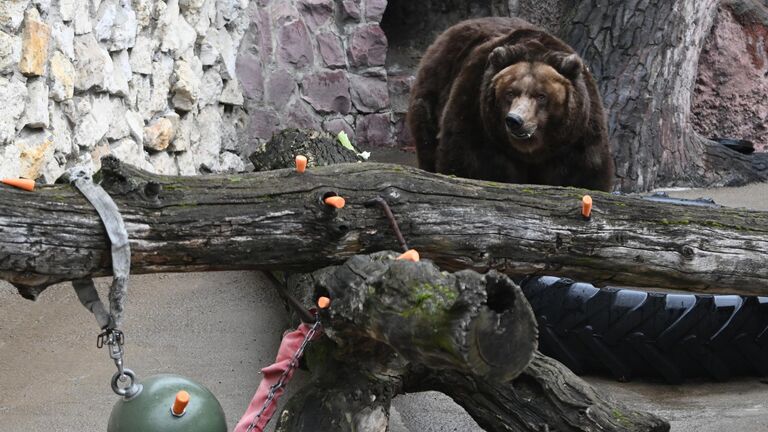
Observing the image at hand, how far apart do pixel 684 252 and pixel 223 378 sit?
6.06 feet

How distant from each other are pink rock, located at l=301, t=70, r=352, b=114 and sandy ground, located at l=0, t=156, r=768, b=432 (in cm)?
370

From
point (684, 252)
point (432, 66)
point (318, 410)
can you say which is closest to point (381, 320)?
point (318, 410)

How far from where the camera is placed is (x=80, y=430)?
3.43 metres

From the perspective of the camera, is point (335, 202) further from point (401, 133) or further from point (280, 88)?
point (401, 133)

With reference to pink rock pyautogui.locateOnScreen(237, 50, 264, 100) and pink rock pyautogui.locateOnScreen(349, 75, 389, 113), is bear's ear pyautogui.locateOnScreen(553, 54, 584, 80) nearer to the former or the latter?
pink rock pyautogui.locateOnScreen(237, 50, 264, 100)

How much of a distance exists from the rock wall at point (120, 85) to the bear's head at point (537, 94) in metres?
2.16

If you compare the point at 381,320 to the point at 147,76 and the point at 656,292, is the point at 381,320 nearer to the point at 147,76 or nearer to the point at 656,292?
the point at 656,292

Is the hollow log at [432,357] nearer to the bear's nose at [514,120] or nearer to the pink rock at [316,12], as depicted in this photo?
the bear's nose at [514,120]

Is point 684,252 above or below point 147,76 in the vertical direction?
above

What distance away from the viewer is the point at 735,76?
9.02 meters

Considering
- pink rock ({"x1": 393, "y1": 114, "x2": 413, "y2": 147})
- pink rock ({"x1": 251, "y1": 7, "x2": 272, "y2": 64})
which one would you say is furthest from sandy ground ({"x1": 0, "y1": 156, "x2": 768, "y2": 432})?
pink rock ({"x1": 393, "y1": 114, "x2": 413, "y2": 147})

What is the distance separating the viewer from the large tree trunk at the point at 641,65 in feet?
23.4

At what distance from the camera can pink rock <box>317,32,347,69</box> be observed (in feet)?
29.1

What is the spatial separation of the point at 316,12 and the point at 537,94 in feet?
12.7
